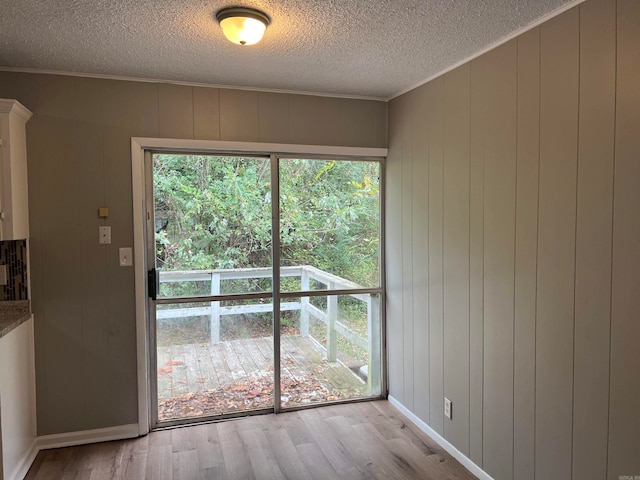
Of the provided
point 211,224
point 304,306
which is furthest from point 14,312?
point 304,306

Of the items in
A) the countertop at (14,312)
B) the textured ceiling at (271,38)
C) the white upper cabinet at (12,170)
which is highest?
the textured ceiling at (271,38)

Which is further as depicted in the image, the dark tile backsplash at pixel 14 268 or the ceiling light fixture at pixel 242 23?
the dark tile backsplash at pixel 14 268

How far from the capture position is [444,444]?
2871 millimetres

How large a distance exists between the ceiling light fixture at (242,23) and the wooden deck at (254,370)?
2.15m

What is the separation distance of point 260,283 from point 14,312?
1570 mm

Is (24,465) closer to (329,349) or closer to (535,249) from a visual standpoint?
(329,349)

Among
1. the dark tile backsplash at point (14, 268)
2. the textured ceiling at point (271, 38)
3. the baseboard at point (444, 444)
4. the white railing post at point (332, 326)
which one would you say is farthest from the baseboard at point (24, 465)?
the baseboard at point (444, 444)

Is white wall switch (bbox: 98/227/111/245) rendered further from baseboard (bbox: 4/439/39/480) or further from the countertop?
baseboard (bbox: 4/439/39/480)

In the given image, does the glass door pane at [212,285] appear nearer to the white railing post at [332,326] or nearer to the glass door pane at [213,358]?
the glass door pane at [213,358]

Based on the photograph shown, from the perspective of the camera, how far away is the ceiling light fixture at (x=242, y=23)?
1993 mm

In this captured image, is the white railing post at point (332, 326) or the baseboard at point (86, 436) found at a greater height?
the white railing post at point (332, 326)

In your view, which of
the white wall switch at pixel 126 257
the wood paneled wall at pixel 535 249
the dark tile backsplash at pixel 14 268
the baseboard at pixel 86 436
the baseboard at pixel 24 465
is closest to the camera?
the wood paneled wall at pixel 535 249

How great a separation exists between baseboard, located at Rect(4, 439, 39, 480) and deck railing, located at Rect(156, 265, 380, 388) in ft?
3.49

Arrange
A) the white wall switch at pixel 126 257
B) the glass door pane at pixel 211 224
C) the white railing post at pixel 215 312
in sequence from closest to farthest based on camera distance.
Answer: the white wall switch at pixel 126 257, the glass door pane at pixel 211 224, the white railing post at pixel 215 312
